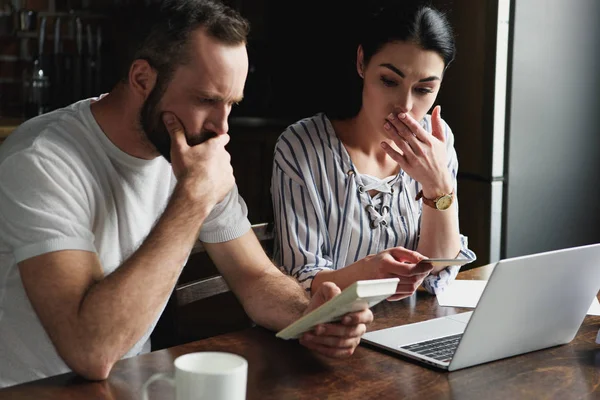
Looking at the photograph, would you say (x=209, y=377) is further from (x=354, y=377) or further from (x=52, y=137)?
(x=52, y=137)

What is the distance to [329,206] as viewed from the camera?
1924mm

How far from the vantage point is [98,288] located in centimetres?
127

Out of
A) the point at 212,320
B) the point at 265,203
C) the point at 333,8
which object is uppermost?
the point at 333,8

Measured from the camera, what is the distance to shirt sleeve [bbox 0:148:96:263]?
1.29m

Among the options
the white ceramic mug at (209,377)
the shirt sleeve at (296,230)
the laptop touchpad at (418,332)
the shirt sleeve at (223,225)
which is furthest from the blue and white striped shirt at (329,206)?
the white ceramic mug at (209,377)

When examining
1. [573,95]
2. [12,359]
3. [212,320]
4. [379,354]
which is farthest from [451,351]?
[212,320]

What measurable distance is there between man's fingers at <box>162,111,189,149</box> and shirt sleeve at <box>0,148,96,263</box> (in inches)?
7.1

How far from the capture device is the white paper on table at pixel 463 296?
5.35ft

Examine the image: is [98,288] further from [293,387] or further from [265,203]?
[265,203]

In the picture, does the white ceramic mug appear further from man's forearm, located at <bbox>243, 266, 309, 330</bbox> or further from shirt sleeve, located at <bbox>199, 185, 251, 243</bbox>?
shirt sleeve, located at <bbox>199, 185, 251, 243</bbox>

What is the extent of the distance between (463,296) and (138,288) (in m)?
0.70

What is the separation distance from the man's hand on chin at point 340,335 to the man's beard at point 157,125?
16.0 inches

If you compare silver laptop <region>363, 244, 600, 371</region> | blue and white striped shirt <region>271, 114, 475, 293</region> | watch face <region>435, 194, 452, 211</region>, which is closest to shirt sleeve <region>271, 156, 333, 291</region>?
blue and white striped shirt <region>271, 114, 475, 293</region>

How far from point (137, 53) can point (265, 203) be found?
7.22 ft
